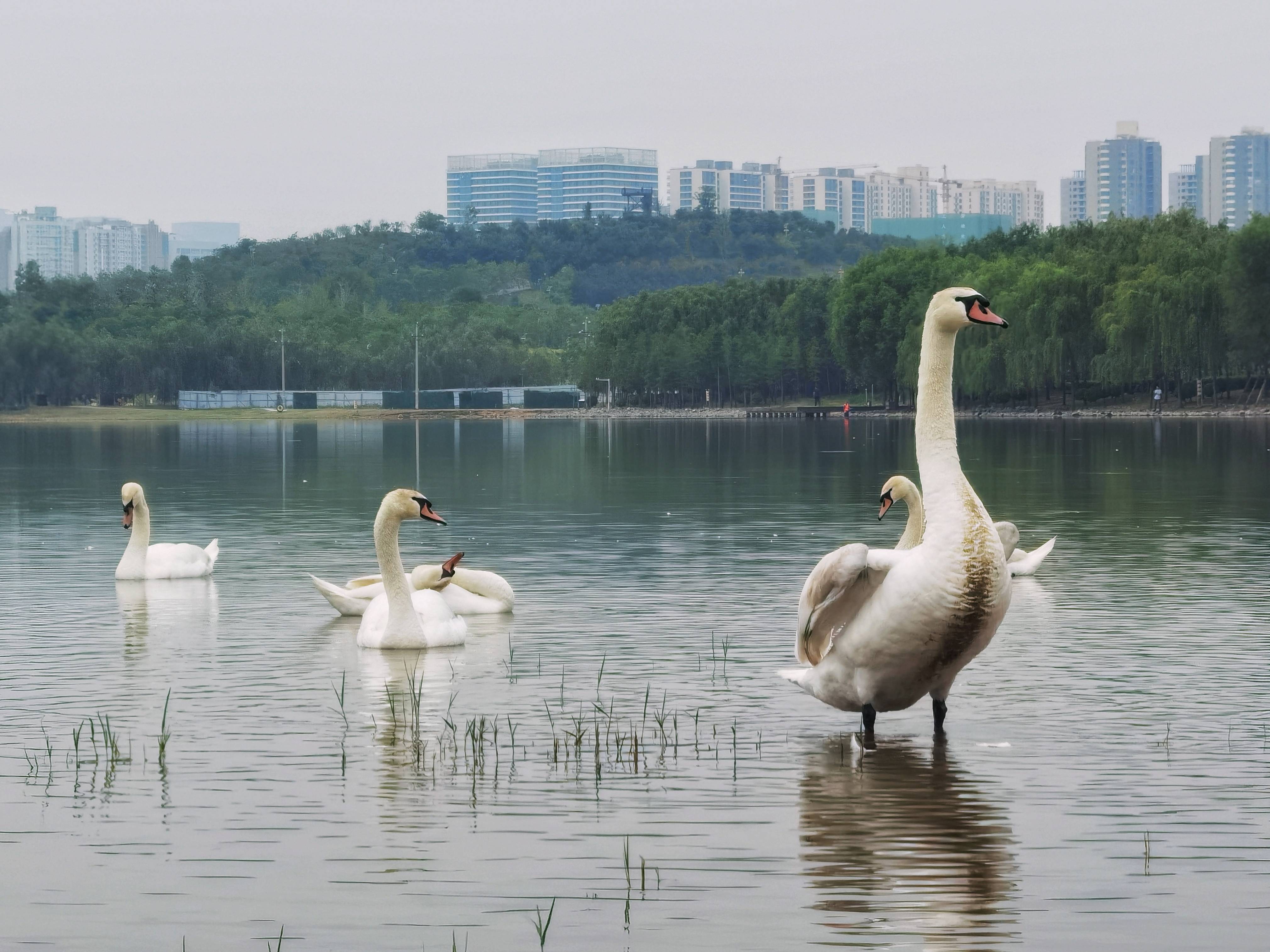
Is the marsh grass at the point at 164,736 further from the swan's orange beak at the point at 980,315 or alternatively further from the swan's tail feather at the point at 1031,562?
the swan's tail feather at the point at 1031,562

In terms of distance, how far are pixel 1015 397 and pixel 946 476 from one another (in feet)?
463

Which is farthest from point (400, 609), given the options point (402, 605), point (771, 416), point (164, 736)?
point (771, 416)

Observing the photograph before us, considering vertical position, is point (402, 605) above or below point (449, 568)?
below

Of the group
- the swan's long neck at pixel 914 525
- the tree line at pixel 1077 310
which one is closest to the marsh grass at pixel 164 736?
the swan's long neck at pixel 914 525

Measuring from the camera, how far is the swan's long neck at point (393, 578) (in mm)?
19344

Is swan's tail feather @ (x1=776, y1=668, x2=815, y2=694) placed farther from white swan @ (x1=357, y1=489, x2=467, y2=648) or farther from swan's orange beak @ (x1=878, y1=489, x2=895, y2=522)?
swan's orange beak @ (x1=878, y1=489, x2=895, y2=522)

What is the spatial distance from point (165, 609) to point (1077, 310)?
11130cm

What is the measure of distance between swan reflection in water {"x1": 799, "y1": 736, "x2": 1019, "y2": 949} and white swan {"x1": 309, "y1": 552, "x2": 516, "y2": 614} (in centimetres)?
902

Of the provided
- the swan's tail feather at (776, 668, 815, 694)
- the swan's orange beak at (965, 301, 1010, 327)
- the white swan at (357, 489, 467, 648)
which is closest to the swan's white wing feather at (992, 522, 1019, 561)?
the white swan at (357, 489, 467, 648)

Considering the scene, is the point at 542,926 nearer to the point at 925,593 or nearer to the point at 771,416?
the point at 925,593

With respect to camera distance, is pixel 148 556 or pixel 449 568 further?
pixel 148 556

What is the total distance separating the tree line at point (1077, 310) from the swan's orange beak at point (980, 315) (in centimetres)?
10588

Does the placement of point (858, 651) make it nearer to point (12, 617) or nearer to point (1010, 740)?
point (1010, 740)

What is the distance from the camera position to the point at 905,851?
11023 millimetres
